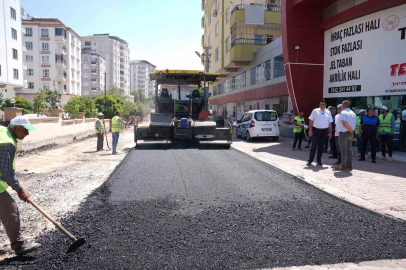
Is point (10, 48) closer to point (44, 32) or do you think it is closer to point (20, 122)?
point (44, 32)

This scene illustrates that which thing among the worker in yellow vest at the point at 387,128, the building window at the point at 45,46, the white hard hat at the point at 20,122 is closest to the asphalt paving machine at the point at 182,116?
the worker in yellow vest at the point at 387,128

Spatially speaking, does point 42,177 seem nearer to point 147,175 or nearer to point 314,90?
point 147,175

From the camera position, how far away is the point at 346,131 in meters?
8.13

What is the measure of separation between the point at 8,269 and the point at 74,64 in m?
71.5

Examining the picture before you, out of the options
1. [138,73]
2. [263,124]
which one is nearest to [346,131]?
[263,124]

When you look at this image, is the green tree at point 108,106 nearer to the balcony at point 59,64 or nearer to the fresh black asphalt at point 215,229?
the balcony at point 59,64

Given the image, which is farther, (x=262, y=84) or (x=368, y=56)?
(x=262, y=84)

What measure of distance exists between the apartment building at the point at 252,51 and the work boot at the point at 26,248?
19.6 meters

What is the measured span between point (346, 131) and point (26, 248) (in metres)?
7.44

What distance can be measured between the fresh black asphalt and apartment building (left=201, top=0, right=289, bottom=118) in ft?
55.0

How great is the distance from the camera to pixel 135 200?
5488 mm

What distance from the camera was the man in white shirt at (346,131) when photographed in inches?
319

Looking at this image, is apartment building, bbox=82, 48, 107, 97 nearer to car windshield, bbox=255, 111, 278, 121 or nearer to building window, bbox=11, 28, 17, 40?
building window, bbox=11, 28, 17, 40

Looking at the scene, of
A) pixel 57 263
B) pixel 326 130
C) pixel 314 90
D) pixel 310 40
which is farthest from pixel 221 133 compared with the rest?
pixel 57 263
